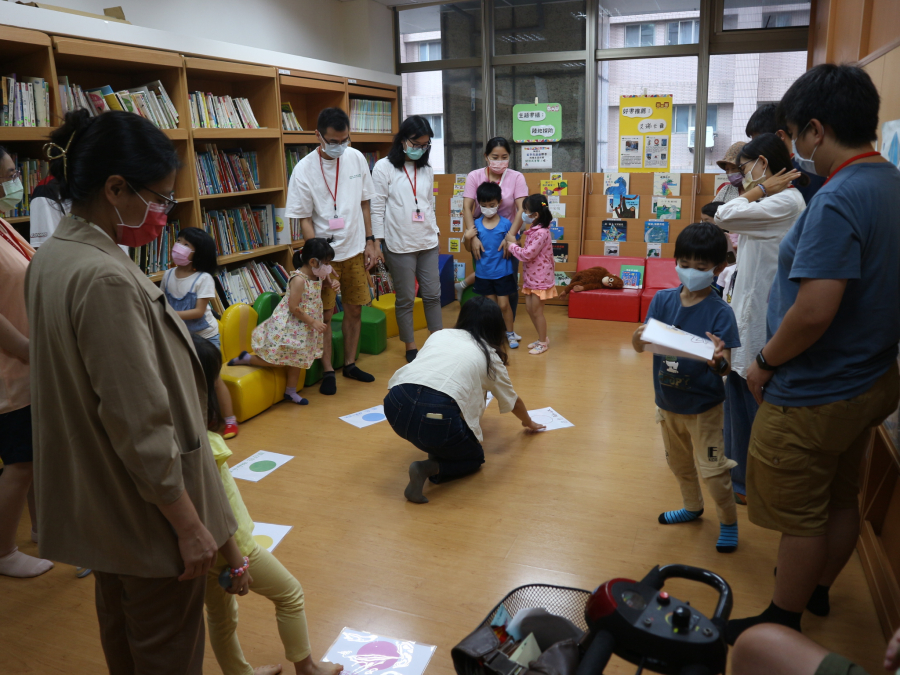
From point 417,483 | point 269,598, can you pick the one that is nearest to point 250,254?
point 417,483

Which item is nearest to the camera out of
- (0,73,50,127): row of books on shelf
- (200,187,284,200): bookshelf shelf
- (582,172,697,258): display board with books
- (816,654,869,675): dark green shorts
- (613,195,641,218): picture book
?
(816,654,869,675): dark green shorts

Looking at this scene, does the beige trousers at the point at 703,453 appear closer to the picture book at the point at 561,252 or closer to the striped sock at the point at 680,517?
the striped sock at the point at 680,517

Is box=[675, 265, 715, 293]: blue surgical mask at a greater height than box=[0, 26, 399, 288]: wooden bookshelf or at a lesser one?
lesser

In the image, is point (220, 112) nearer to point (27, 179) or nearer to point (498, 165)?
point (27, 179)

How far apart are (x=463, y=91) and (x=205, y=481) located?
610 cm

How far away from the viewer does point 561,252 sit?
6434 millimetres

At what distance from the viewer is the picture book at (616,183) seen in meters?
6.18

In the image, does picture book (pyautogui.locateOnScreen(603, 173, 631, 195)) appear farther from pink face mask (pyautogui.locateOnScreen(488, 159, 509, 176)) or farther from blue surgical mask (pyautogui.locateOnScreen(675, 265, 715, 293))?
blue surgical mask (pyautogui.locateOnScreen(675, 265, 715, 293))

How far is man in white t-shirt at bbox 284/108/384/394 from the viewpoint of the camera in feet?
13.6

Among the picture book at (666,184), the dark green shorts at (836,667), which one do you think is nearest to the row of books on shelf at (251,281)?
the picture book at (666,184)

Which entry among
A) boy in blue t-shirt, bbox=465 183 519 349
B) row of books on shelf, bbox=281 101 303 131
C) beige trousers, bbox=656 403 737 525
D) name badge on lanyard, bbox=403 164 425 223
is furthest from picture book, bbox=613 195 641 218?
beige trousers, bbox=656 403 737 525

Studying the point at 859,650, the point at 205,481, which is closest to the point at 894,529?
the point at 859,650

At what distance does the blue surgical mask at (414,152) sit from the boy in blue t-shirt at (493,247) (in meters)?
0.57

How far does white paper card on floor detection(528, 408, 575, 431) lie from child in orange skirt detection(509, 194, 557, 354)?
113cm
